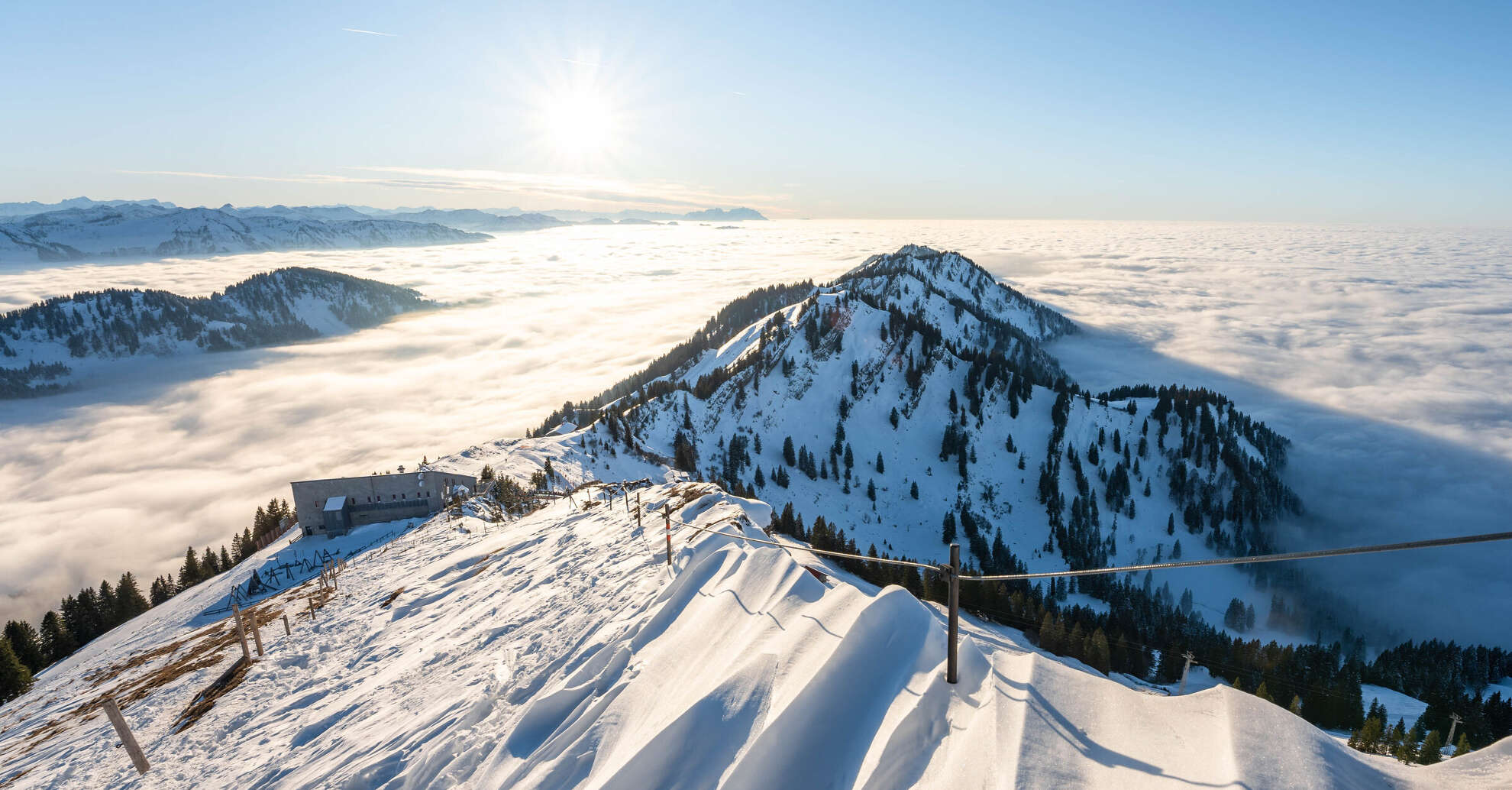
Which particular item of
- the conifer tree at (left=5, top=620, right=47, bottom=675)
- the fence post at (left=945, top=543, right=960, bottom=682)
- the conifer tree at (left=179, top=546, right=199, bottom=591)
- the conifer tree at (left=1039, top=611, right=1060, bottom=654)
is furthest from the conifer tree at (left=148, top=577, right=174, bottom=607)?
the fence post at (left=945, top=543, right=960, bottom=682)

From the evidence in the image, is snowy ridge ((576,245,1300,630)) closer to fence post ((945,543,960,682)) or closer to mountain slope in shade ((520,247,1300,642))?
mountain slope in shade ((520,247,1300,642))

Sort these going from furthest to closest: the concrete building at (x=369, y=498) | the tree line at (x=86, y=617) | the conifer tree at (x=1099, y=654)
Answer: the concrete building at (x=369, y=498) → the tree line at (x=86, y=617) → the conifer tree at (x=1099, y=654)

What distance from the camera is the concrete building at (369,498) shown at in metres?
78.1

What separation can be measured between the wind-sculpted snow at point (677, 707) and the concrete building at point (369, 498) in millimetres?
51735

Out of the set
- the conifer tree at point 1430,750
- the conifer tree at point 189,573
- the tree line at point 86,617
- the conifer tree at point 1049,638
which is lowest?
the conifer tree at point 189,573

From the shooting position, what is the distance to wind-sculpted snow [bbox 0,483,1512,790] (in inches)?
330

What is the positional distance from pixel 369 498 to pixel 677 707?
3396 inches

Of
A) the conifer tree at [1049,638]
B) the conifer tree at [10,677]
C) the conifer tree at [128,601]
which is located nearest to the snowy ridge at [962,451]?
the conifer tree at [1049,638]

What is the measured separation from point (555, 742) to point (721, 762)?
14.6ft

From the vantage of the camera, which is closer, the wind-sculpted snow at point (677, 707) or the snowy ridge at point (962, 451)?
the wind-sculpted snow at point (677, 707)

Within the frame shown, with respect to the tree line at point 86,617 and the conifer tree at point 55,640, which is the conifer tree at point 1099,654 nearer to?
the tree line at point 86,617

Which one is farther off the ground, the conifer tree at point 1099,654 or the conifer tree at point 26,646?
the conifer tree at point 1099,654

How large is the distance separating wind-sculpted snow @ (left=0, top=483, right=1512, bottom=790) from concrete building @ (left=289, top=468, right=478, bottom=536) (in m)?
51.7

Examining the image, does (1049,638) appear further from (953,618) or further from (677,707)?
(677,707)
